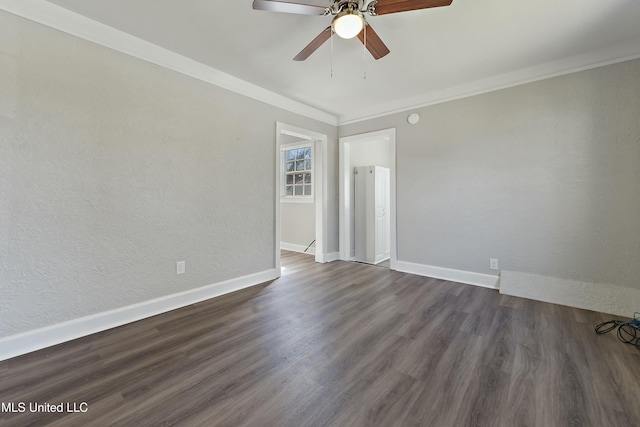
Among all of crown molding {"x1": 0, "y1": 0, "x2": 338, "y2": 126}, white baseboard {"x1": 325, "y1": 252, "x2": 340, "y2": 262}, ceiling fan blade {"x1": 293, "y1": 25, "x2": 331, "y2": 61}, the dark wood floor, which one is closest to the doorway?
white baseboard {"x1": 325, "y1": 252, "x2": 340, "y2": 262}

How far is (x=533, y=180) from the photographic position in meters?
2.89

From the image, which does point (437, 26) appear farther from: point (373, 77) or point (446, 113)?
point (446, 113)

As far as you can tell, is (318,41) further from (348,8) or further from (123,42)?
(123,42)

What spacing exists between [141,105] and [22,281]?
1636mm

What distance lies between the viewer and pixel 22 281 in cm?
183

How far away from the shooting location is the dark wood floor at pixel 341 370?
1297mm

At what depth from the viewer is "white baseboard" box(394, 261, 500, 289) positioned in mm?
3170

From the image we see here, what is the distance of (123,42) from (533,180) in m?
4.32

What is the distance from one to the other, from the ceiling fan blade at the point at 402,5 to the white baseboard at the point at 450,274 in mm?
2963

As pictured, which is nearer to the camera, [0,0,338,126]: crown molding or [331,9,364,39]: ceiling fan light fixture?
[331,9,364,39]: ceiling fan light fixture

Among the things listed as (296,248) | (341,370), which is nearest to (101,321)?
(341,370)

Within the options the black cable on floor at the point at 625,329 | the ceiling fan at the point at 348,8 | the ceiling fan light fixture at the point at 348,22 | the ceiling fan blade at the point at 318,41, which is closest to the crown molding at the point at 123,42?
the ceiling fan blade at the point at 318,41

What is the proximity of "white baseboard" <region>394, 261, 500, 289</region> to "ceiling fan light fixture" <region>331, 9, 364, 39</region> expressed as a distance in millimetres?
3073

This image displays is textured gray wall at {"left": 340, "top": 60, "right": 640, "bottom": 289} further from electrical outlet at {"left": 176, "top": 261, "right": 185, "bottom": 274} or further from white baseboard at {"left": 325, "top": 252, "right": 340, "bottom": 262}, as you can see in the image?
electrical outlet at {"left": 176, "top": 261, "right": 185, "bottom": 274}
